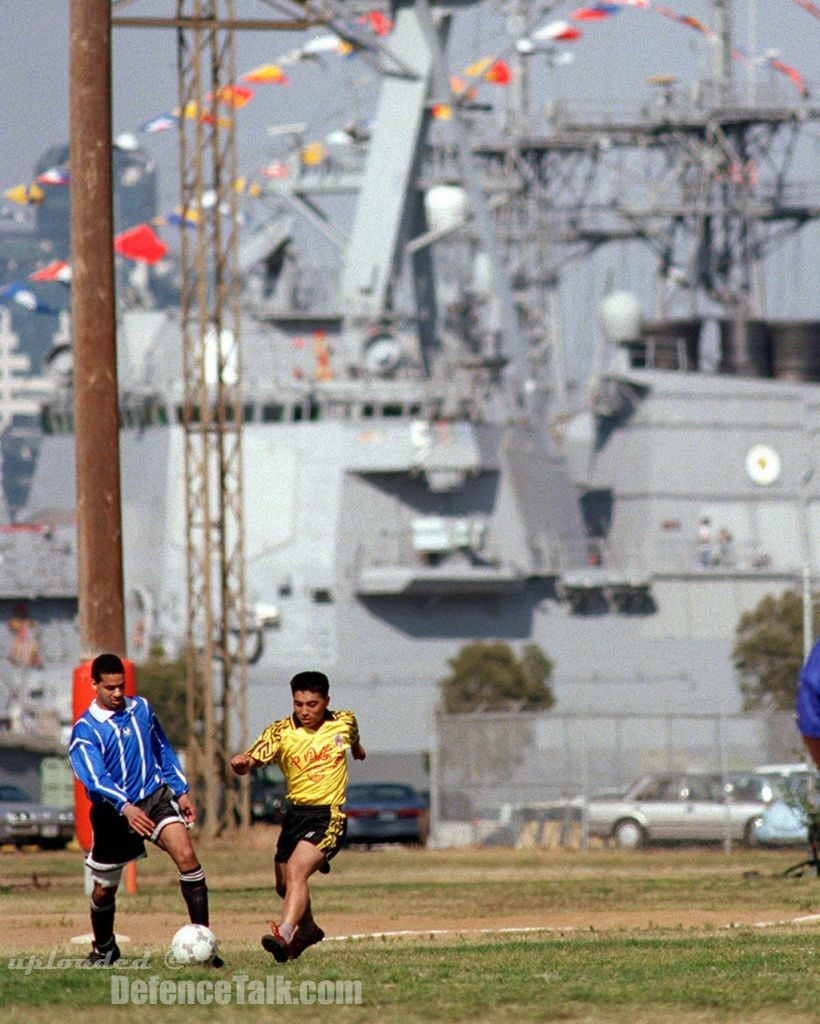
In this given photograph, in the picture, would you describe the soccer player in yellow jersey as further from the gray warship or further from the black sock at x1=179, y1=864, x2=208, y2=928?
the gray warship

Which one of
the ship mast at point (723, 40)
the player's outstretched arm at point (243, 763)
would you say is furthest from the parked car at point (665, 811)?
the ship mast at point (723, 40)

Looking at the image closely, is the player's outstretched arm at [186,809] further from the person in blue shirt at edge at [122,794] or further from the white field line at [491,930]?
the white field line at [491,930]

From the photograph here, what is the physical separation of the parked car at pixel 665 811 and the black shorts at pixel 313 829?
25.6 metres

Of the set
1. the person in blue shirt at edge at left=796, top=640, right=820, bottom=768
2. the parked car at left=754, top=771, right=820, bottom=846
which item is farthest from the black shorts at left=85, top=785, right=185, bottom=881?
the parked car at left=754, top=771, right=820, bottom=846

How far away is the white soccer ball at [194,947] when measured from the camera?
12312mm

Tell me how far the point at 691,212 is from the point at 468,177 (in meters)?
15.8

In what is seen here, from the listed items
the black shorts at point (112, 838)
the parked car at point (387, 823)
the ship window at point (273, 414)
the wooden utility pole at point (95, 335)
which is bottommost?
the parked car at point (387, 823)

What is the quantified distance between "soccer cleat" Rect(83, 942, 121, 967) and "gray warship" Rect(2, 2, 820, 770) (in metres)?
53.3

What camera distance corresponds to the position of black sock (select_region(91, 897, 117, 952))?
42.9ft

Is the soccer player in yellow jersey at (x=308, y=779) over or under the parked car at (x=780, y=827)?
over

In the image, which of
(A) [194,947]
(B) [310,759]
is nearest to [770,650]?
(B) [310,759]

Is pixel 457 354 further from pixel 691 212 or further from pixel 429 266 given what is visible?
pixel 691 212

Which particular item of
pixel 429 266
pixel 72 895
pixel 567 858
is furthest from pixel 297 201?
pixel 72 895

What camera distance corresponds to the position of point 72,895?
77.3ft
